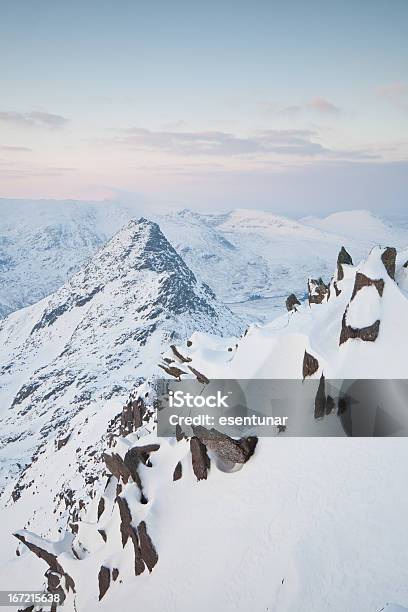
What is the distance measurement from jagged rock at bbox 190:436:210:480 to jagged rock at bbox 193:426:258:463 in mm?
663

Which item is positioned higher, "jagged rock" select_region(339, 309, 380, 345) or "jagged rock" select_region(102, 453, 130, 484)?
"jagged rock" select_region(339, 309, 380, 345)

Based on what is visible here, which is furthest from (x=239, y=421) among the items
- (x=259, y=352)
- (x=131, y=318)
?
(x=131, y=318)

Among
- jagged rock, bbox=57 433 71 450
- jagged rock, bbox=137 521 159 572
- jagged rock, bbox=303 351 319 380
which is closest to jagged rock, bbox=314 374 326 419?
jagged rock, bbox=303 351 319 380

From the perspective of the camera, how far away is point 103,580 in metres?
24.8

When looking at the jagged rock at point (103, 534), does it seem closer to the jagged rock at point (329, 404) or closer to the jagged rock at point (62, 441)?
the jagged rock at point (329, 404)

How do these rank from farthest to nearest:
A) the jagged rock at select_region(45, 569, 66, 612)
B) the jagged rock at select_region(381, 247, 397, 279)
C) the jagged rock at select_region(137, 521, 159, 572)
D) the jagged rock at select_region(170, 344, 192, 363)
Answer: the jagged rock at select_region(170, 344, 192, 363) < the jagged rock at select_region(381, 247, 397, 279) < the jagged rock at select_region(45, 569, 66, 612) < the jagged rock at select_region(137, 521, 159, 572)

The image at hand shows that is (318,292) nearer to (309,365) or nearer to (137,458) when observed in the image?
(309,365)

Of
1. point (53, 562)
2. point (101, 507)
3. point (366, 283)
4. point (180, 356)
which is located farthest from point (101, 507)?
point (366, 283)

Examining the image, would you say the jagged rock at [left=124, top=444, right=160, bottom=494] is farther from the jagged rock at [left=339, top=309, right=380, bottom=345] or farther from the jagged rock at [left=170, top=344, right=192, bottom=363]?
the jagged rock at [left=339, top=309, right=380, bottom=345]

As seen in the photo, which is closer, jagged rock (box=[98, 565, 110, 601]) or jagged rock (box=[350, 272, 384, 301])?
jagged rock (box=[98, 565, 110, 601])

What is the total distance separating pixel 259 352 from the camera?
33.3 metres

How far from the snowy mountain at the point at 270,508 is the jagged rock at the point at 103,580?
0.06 meters

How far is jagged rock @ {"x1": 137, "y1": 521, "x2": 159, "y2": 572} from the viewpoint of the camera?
2266 cm

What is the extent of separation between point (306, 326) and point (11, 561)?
40649 mm
